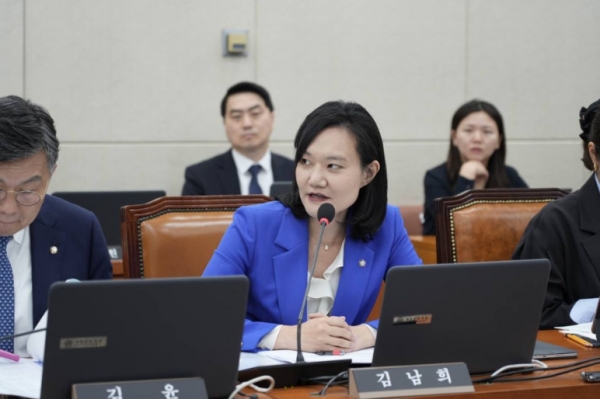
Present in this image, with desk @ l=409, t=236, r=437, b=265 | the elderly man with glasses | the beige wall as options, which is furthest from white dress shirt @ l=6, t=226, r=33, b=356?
the beige wall

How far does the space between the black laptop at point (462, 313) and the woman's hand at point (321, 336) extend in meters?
0.32

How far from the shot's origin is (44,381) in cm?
154

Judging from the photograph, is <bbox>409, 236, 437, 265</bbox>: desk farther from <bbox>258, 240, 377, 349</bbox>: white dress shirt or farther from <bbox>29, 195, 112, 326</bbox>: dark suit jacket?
<bbox>29, 195, 112, 326</bbox>: dark suit jacket

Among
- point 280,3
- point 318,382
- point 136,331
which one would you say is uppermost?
point 280,3

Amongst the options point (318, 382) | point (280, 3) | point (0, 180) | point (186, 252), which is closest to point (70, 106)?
point (280, 3)

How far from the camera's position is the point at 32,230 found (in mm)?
2383

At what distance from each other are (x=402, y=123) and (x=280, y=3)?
1.00 m

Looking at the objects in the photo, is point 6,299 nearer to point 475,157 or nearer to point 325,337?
point 325,337

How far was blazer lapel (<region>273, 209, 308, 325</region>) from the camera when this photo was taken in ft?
8.02

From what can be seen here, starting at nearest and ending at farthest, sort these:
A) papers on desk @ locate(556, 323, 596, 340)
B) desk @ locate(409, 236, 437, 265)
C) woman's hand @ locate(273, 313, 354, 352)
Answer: woman's hand @ locate(273, 313, 354, 352), papers on desk @ locate(556, 323, 596, 340), desk @ locate(409, 236, 437, 265)

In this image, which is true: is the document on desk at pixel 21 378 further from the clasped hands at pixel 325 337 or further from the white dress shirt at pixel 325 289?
the white dress shirt at pixel 325 289

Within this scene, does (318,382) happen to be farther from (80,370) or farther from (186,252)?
(186,252)

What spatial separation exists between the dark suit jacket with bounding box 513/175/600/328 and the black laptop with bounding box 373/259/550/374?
0.73 m

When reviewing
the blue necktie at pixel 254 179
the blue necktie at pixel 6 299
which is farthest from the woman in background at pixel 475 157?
the blue necktie at pixel 6 299
